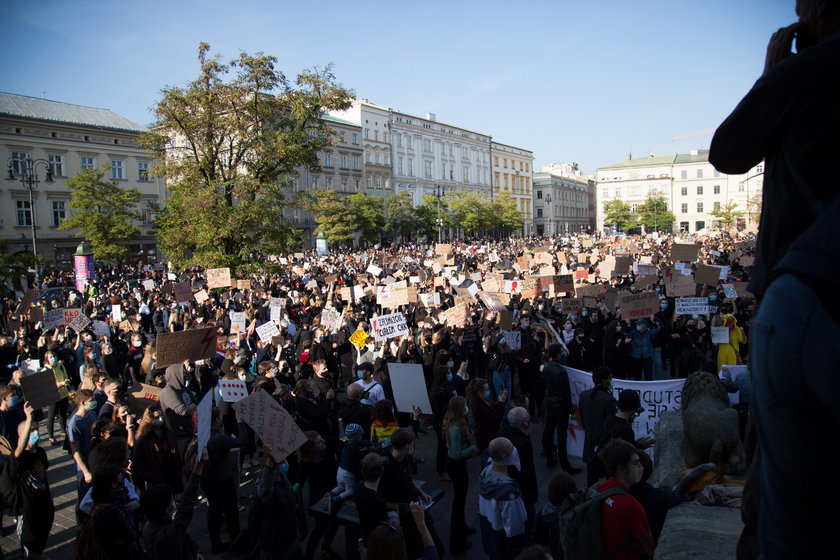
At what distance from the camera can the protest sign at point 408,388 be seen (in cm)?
797

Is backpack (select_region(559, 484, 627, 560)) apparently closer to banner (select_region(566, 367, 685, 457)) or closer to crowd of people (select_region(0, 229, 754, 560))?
crowd of people (select_region(0, 229, 754, 560))

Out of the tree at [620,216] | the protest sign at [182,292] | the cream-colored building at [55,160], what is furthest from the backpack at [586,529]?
the tree at [620,216]

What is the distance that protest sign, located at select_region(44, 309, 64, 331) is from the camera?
13609mm

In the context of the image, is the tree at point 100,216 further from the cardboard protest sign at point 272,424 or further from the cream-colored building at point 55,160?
the cardboard protest sign at point 272,424

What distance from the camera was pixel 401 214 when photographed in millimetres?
69312

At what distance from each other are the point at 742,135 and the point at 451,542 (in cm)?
575

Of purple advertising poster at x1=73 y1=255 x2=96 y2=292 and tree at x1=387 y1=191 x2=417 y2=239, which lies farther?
tree at x1=387 y1=191 x2=417 y2=239

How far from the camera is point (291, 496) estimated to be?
15.7 feet

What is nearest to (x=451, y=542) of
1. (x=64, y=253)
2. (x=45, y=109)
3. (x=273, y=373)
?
(x=273, y=373)

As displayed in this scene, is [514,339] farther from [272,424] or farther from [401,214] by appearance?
[401,214]

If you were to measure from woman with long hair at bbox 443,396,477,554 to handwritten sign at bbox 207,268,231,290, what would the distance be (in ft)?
45.5

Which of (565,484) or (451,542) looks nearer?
(565,484)

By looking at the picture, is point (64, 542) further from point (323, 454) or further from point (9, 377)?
point (9, 377)

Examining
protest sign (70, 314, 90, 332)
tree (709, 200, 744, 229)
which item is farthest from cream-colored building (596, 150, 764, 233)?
protest sign (70, 314, 90, 332)
